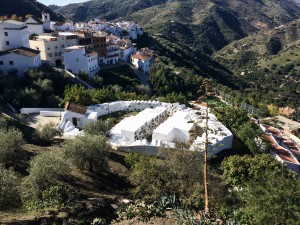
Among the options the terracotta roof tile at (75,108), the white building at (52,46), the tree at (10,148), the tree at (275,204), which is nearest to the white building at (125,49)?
the white building at (52,46)

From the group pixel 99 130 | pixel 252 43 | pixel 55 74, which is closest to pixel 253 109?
pixel 55 74

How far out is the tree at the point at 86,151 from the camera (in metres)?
19.6

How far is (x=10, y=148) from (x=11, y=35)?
3416cm

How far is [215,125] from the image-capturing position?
32906 millimetres

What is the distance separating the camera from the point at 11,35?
158 ft

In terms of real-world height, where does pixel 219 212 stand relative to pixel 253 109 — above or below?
above

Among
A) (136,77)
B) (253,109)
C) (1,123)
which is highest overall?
Result: (1,123)

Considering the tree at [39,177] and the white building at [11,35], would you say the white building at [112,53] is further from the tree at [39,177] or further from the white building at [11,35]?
the tree at [39,177]

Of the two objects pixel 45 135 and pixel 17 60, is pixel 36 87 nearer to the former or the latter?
pixel 17 60

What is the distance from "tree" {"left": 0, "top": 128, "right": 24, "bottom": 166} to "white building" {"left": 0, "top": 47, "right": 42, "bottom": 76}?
90.3 feet

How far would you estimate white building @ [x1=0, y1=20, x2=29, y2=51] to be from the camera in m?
47.6

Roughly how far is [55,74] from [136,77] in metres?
19.5

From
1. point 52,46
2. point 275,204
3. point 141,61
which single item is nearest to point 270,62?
point 141,61

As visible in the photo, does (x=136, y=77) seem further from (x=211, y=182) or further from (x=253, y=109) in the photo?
(x=211, y=182)
